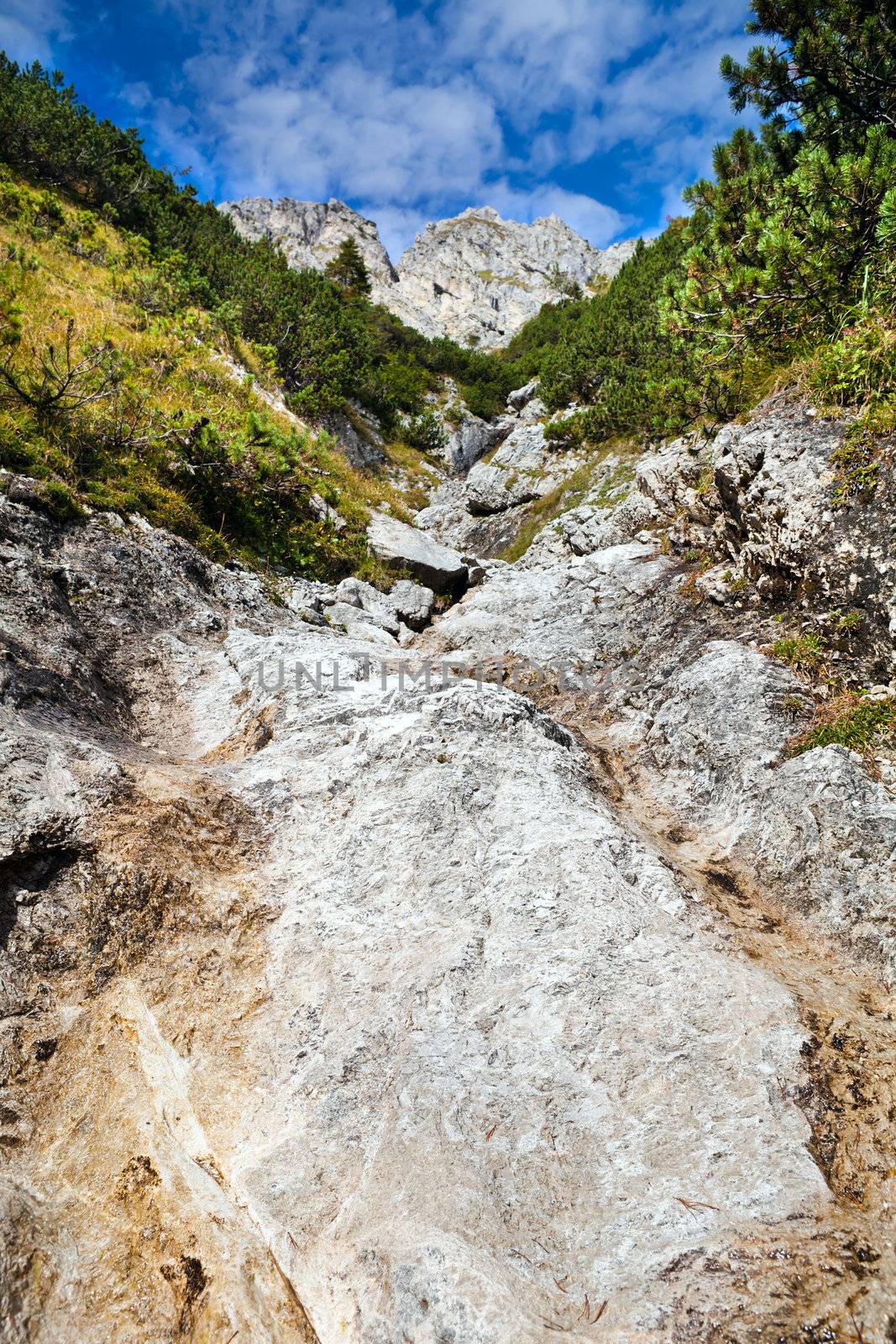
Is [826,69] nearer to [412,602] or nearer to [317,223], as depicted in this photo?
[412,602]

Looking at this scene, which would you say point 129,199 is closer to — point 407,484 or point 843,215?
point 407,484

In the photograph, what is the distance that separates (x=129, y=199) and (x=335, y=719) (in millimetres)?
29272

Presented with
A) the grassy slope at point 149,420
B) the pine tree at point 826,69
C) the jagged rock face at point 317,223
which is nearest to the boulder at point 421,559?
the grassy slope at point 149,420

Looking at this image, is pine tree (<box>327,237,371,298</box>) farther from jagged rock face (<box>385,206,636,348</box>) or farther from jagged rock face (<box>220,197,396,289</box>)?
jagged rock face (<box>220,197,396,289</box>)

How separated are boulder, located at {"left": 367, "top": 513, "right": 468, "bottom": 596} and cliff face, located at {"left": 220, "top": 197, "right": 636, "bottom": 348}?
273ft

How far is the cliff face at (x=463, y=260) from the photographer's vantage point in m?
102

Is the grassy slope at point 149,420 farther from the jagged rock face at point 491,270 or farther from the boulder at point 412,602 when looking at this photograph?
the jagged rock face at point 491,270

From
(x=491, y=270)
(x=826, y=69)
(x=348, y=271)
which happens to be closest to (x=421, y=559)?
(x=826, y=69)

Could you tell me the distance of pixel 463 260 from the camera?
11706 centimetres

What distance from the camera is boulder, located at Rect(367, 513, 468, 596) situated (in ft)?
51.8

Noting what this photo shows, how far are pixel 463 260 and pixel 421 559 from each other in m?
126

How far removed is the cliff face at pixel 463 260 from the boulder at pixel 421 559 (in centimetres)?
8321

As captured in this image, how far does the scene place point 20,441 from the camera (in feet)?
30.9

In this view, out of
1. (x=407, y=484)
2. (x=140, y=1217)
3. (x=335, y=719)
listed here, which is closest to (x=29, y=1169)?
(x=140, y=1217)
